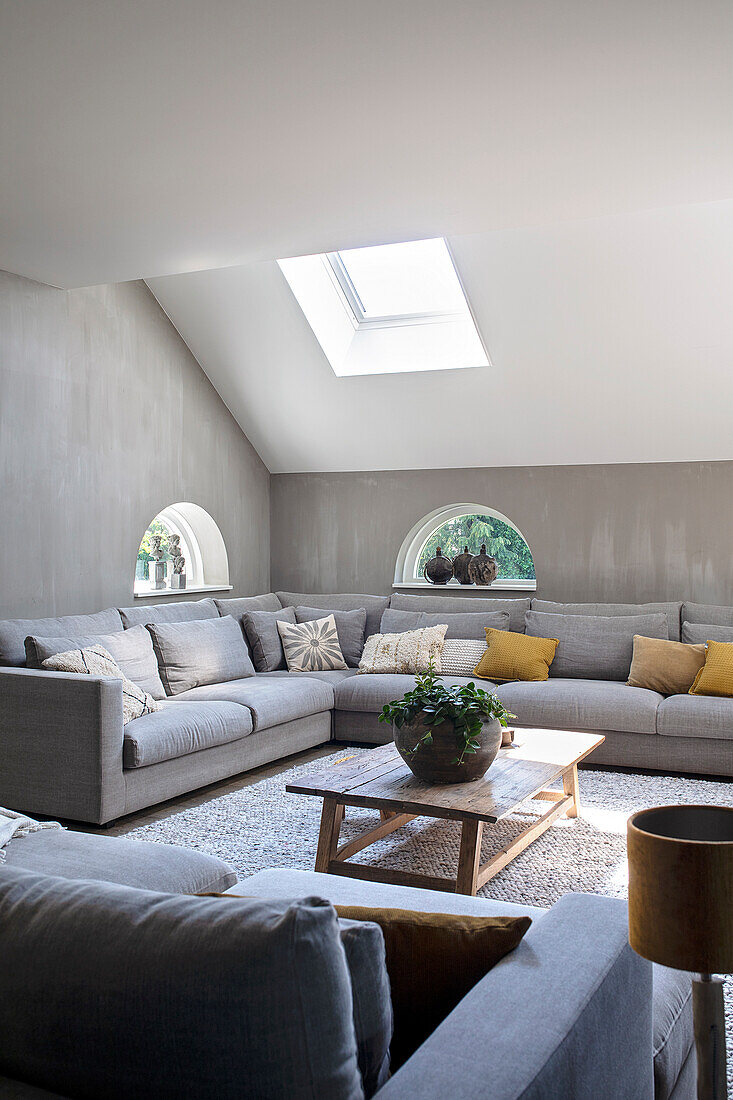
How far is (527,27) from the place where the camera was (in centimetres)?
249

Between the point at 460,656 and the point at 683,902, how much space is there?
4559 mm

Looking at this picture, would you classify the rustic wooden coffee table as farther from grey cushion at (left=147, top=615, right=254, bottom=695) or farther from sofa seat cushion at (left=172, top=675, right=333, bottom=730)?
grey cushion at (left=147, top=615, right=254, bottom=695)

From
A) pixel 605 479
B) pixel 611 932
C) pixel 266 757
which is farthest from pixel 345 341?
pixel 611 932

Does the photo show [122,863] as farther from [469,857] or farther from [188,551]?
[188,551]

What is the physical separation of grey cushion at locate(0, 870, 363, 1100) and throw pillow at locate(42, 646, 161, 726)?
297 centimetres

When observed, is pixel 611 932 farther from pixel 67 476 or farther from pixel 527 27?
pixel 67 476

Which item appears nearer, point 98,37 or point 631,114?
point 98,37

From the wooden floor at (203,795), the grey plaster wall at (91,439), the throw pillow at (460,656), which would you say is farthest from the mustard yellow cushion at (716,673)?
the grey plaster wall at (91,439)

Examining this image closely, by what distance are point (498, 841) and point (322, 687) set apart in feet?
6.11

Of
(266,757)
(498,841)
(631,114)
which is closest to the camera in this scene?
(631,114)

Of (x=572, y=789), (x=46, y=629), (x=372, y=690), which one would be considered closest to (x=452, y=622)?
(x=372, y=690)

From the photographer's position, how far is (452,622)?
5.85 meters

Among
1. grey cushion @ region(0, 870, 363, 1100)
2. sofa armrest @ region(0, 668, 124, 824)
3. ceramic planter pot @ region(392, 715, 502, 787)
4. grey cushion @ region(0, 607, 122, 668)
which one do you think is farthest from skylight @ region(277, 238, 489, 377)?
grey cushion @ region(0, 870, 363, 1100)

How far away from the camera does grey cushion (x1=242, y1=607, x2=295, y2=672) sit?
18.9 ft
